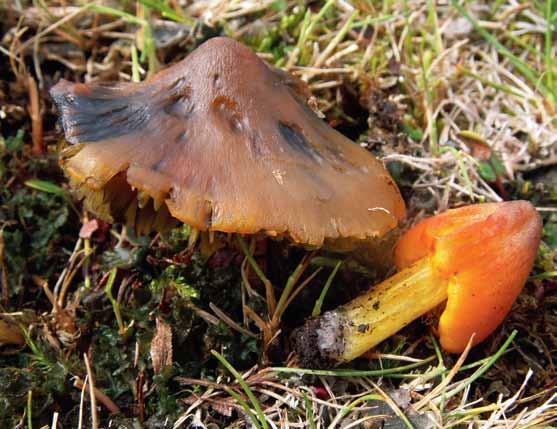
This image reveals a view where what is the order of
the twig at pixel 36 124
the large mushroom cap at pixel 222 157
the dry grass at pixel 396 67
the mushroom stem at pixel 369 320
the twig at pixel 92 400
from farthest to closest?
the twig at pixel 36 124, the dry grass at pixel 396 67, the mushroom stem at pixel 369 320, the twig at pixel 92 400, the large mushroom cap at pixel 222 157

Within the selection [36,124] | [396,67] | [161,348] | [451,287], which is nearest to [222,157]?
[161,348]

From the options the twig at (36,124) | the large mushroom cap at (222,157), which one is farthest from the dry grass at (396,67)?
the large mushroom cap at (222,157)

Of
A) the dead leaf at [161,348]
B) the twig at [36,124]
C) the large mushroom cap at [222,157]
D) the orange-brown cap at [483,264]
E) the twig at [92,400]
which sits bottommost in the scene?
the twig at [92,400]

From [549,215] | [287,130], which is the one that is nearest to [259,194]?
[287,130]

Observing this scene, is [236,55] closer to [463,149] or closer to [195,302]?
[195,302]

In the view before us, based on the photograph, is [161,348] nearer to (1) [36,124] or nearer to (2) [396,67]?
(1) [36,124]

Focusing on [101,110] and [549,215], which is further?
[549,215]

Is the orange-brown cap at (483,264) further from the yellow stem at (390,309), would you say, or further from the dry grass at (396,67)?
the dry grass at (396,67)
